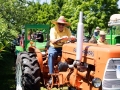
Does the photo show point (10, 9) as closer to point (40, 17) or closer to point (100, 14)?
point (100, 14)

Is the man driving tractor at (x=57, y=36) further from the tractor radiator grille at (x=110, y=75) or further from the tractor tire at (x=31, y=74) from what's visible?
the tractor radiator grille at (x=110, y=75)

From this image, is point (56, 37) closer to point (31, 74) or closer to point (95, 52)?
point (31, 74)

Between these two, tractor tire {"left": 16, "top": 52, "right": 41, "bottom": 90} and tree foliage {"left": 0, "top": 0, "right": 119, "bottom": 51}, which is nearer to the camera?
tractor tire {"left": 16, "top": 52, "right": 41, "bottom": 90}

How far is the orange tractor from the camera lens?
4.71m

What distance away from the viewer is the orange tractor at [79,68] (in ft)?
15.5

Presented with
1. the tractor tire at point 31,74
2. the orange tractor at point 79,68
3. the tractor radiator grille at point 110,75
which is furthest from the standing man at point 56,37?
the tractor radiator grille at point 110,75

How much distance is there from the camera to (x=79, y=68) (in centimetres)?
536

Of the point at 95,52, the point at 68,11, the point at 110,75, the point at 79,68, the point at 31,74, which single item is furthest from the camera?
the point at 68,11

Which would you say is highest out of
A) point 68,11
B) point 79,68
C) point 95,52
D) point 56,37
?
point 68,11

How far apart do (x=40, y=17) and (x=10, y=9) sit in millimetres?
28926

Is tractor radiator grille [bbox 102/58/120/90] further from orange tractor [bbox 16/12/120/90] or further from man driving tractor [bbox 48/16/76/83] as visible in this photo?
man driving tractor [bbox 48/16/76/83]

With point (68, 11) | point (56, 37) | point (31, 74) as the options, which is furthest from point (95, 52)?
point (68, 11)

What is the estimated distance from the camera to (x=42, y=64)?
276 inches

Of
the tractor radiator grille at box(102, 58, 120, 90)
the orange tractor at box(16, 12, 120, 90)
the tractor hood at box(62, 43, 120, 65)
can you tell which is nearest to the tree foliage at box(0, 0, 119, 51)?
the orange tractor at box(16, 12, 120, 90)
